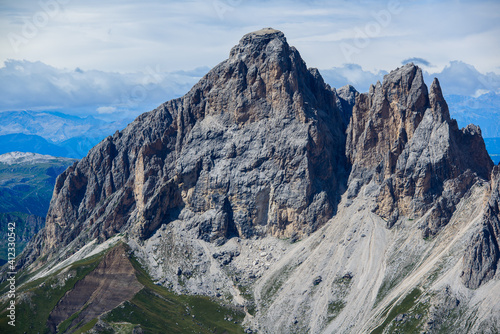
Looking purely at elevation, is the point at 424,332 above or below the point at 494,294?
below

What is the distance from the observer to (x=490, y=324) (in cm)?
19100

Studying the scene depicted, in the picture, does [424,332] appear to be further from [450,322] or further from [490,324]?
[490,324]

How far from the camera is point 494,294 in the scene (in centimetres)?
19775

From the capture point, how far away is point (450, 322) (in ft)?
655

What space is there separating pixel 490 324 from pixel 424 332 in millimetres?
22641

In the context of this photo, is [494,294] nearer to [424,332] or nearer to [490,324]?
[490,324]

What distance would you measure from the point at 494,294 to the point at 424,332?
28.4m

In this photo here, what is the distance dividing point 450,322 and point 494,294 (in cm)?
1858

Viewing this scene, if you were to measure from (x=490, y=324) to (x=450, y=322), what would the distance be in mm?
13843

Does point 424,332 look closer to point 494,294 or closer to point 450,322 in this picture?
point 450,322

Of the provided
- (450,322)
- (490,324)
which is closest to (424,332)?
(450,322)

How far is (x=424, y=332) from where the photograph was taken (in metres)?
200

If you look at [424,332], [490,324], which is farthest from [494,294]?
[424,332]
